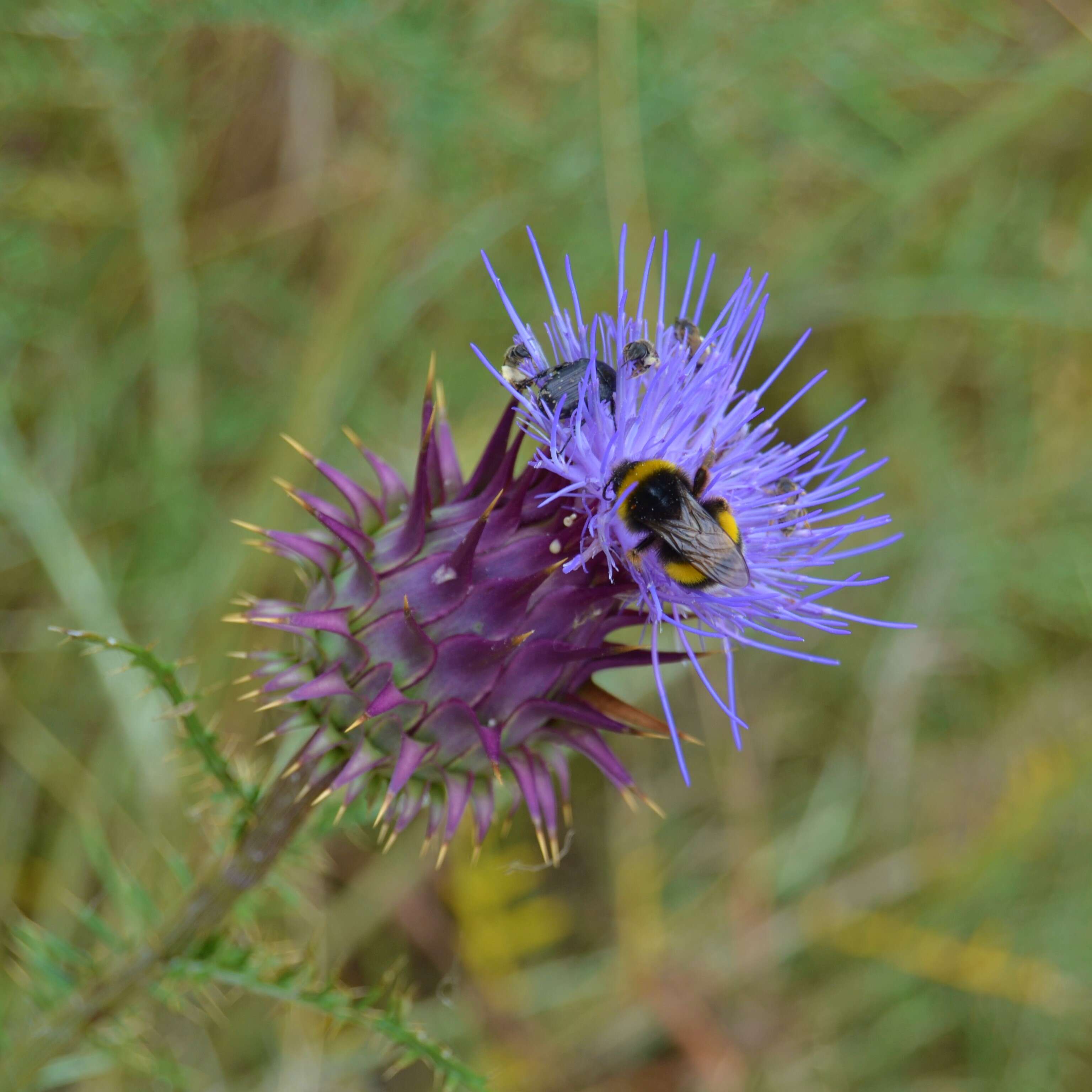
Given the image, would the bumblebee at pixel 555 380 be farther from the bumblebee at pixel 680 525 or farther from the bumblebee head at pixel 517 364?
the bumblebee at pixel 680 525

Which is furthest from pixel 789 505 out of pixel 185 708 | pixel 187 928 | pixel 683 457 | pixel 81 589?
pixel 81 589

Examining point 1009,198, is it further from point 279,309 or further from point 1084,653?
point 279,309

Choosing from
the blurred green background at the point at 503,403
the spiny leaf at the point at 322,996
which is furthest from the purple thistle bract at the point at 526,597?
the blurred green background at the point at 503,403

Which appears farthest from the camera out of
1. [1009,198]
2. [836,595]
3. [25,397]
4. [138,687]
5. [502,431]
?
[1009,198]

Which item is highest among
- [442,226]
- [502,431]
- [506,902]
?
[442,226]

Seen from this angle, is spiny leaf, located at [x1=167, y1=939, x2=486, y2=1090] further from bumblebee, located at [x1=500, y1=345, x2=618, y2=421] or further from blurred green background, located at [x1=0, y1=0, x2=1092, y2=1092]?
bumblebee, located at [x1=500, y1=345, x2=618, y2=421]

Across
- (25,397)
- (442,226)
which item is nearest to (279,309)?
(442,226)
